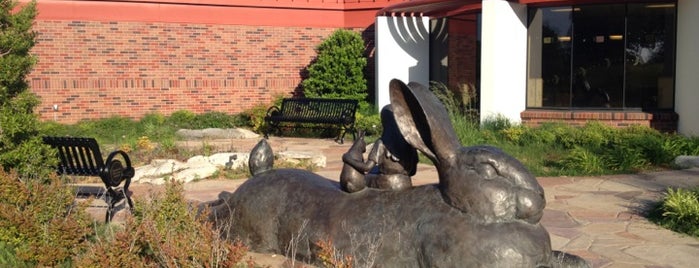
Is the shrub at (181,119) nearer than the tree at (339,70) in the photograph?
Yes

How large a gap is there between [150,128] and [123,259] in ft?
41.8

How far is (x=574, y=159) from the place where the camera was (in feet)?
34.1

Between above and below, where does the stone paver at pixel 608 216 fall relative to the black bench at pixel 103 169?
below

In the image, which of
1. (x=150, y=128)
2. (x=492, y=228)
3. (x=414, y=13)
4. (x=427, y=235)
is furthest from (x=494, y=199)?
(x=414, y=13)

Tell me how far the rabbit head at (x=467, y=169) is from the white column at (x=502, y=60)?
10.9 metres

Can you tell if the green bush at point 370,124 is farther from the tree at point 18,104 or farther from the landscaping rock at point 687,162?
the tree at point 18,104

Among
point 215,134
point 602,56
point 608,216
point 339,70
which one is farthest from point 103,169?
point 339,70

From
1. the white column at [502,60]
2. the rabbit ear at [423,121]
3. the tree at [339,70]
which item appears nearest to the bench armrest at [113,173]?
the rabbit ear at [423,121]

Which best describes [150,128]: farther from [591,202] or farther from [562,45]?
[591,202]

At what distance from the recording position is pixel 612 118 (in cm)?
1402

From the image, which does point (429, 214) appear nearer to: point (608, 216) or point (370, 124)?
point (608, 216)

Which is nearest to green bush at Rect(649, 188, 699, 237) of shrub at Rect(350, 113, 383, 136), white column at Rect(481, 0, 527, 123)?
white column at Rect(481, 0, 527, 123)

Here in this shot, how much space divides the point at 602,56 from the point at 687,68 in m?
1.77

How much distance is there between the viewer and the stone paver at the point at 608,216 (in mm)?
5633
